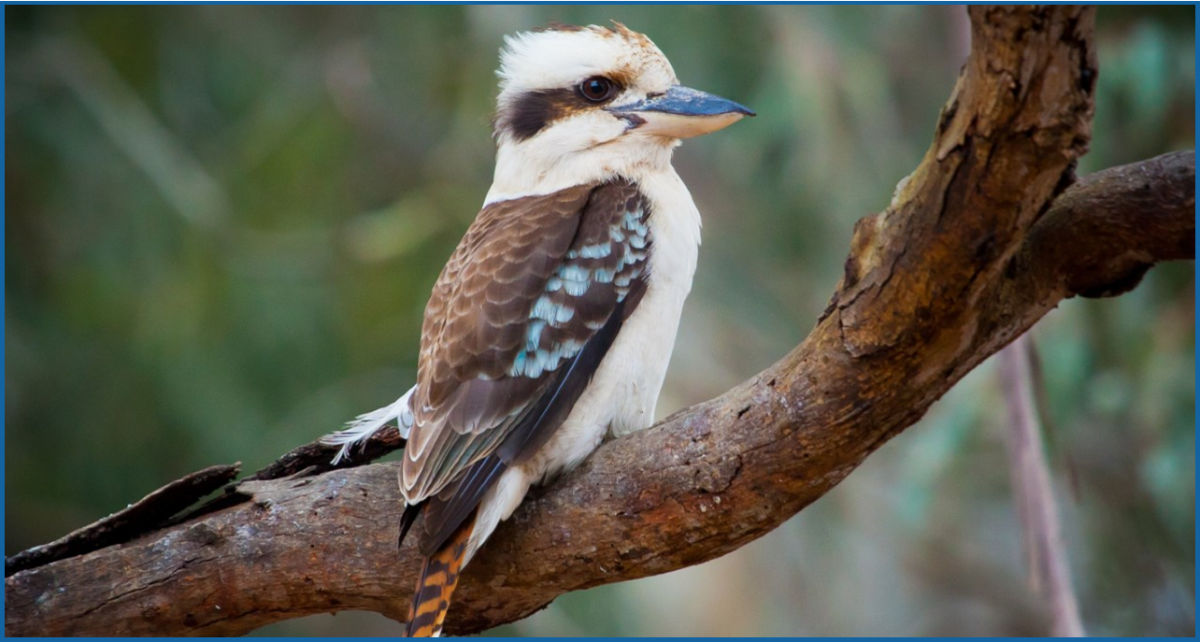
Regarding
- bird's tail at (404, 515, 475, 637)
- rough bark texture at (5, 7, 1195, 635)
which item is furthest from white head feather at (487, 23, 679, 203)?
bird's tail at (404, 515, 475, 637)

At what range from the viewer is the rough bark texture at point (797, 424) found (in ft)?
4.19

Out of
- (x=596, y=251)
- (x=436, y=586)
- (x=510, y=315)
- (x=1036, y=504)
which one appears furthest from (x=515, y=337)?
(x=1036, y=504)

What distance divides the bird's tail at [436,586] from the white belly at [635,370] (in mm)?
25

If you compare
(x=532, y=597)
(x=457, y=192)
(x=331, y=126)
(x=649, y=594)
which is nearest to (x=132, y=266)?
(x=331, y=126)

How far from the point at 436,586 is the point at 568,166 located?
80 centimetres

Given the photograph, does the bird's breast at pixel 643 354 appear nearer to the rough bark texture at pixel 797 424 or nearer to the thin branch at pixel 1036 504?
the rough bark texture at pixel 797 424

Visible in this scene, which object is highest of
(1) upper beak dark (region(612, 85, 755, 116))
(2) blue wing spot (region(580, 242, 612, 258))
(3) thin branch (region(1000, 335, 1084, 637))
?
(1) upper beak dark (region(612, 85, 755, 116))

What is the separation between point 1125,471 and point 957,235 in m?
4.46

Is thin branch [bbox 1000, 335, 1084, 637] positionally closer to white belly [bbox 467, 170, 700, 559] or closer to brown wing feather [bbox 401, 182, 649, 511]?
white belly [bbox 467, 170, 700, 559]

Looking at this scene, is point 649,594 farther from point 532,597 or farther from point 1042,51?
point 1042,51

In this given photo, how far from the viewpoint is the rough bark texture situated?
1278 millimetres

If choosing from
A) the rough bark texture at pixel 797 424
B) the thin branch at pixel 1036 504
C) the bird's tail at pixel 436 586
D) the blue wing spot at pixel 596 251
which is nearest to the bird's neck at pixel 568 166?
the blue wing spot at pixel 596 251

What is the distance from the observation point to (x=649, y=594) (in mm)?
5695

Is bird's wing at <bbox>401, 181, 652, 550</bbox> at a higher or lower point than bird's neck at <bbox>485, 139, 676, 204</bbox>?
lower
